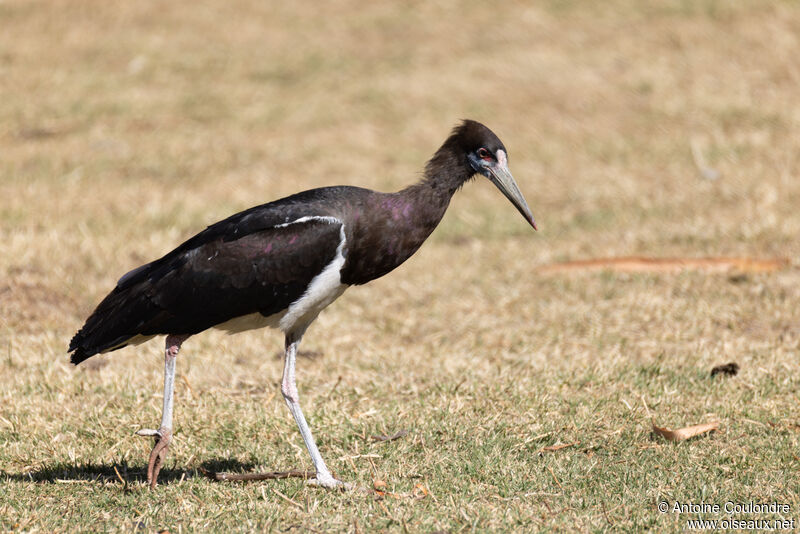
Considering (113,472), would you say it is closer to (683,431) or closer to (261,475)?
(261,475)

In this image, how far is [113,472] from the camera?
5.64 metres

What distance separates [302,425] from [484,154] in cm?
182

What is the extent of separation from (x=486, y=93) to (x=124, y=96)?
16.7 feet

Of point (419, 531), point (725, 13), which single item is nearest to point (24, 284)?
point (419, 531)

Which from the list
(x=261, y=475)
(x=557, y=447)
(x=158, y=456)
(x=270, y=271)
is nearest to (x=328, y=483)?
(x=261, y=475)

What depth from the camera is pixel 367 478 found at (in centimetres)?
541

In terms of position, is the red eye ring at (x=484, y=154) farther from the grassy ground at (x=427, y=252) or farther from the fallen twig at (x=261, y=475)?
the fallen twig at (x=261, y=475)

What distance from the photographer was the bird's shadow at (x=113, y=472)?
18.0 feet

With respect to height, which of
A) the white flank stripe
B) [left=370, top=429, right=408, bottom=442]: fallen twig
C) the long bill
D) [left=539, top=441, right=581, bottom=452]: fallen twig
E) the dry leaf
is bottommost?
the dry leaf

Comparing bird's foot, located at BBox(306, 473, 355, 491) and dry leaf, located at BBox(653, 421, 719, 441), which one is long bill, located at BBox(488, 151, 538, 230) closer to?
dry leaf, located at BBox(653, 421, 719, 441)

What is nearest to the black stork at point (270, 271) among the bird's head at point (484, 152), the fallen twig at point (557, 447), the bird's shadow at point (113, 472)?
the bird's shadow at point (113, 472)

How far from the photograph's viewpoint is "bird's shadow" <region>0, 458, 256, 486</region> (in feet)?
18.0

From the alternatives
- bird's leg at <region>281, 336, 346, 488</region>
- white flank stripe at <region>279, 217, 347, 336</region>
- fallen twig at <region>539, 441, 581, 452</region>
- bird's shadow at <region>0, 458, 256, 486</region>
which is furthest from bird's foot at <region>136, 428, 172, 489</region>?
fallen twig at <region>539, 441, 581, 452</region>

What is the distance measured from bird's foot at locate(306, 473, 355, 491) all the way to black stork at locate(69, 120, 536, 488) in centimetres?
1
